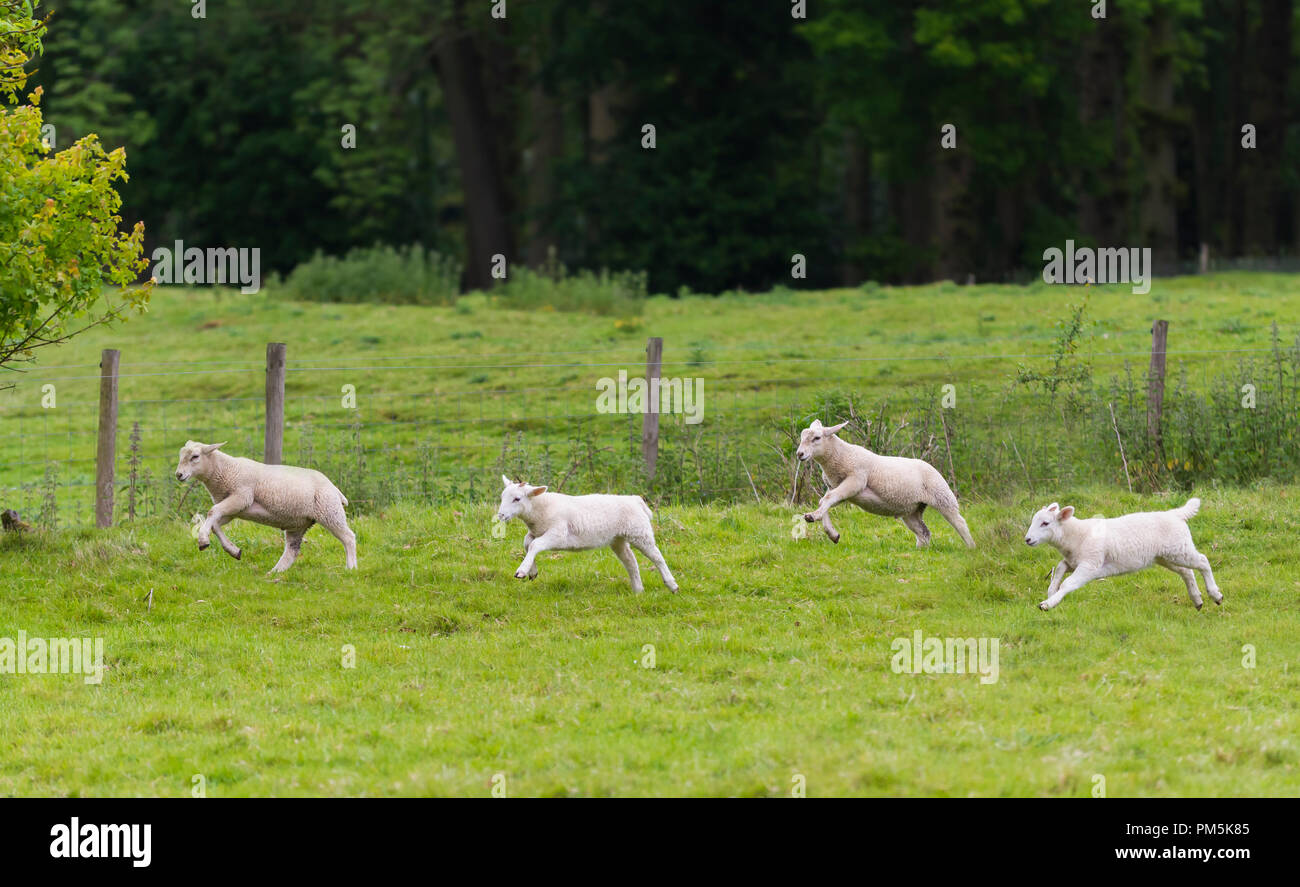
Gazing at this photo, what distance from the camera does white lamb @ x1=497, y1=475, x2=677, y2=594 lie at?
41.6 ft

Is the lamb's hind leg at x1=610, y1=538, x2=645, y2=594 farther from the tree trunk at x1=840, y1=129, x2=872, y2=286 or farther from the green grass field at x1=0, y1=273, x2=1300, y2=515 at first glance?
the tree trunk at x1=840, y1=129, x2=872, y2=286

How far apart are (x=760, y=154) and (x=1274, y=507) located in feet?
115

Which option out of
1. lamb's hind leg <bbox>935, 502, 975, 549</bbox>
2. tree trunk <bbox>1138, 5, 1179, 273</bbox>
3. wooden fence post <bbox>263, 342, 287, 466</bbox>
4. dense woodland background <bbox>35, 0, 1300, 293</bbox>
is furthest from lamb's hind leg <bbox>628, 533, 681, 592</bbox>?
tree trunk <bbox>1138, 5, 1179, 273</bbox>

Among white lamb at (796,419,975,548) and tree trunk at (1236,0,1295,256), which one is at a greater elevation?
tree trunk at (1236,0,1295,256)

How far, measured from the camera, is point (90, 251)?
14.5 m

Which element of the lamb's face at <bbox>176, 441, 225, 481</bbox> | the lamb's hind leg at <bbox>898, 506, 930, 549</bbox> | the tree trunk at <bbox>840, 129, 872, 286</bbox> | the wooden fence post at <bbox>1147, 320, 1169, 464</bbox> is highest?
the tree trunk at <bbox>840, 129, 872, 286</bbox>

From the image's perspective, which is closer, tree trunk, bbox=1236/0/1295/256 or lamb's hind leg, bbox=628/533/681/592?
lamb's hind leg, bbox=628/533/681/592

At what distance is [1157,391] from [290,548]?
32.1 feet

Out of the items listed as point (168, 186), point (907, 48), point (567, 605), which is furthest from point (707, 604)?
point (168, 186)

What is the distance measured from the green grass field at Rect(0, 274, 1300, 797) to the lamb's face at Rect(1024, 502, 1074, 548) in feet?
2.31

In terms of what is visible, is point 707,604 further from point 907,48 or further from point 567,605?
point 907,48

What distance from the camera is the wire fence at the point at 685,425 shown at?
56.2ft

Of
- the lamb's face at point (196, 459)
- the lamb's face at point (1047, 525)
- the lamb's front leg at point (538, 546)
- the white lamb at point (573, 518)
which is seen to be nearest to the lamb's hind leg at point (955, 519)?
the lamb's face at point (1047, 525)

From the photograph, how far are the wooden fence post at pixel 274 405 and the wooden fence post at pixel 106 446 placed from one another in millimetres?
1517
